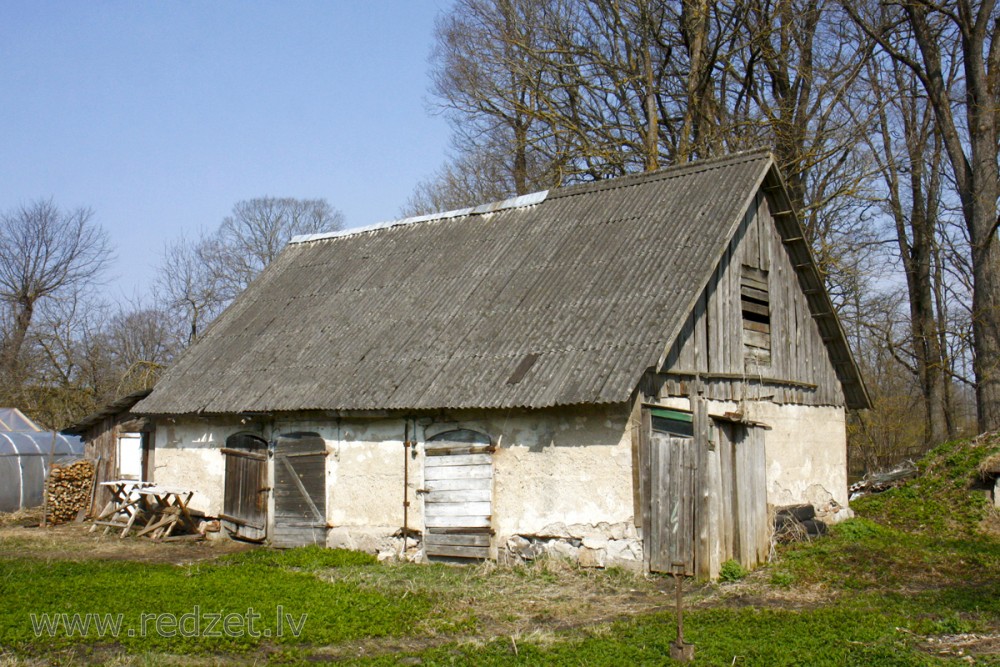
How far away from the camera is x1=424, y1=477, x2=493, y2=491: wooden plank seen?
12797mm

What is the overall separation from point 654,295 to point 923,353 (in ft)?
52.5

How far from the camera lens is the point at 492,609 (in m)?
9.91

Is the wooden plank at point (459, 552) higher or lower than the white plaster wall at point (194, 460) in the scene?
lower

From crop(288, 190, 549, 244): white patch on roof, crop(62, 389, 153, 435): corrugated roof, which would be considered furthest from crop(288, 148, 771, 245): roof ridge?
crop(62, 389, 153, 435): corrugated roof

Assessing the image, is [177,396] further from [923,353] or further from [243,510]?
[923,353]

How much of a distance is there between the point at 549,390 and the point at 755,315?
4.39 m

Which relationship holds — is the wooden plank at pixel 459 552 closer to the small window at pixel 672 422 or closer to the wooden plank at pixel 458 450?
the wooden plank at pixel 458 450

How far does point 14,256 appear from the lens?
128ft

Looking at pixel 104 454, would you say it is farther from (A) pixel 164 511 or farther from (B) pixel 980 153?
(B) pixel 980 153

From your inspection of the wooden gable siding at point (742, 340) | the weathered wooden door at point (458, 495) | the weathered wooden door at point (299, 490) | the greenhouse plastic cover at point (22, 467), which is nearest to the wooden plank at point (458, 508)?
the weathered wooden door at point (458, 495)

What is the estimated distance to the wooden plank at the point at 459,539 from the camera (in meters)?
12.7

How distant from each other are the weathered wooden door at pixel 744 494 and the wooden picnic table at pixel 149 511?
350 inches

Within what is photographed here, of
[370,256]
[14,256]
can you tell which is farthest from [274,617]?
[14,256]

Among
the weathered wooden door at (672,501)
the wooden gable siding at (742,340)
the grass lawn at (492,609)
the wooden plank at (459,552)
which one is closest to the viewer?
the grass lawn at (492,609)
